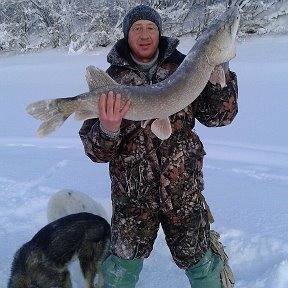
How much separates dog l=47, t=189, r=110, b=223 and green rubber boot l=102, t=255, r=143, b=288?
30.2 inches

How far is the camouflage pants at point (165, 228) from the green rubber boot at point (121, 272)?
0.15ft

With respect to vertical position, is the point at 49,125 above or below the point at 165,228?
above

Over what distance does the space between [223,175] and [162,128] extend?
9.87 ft

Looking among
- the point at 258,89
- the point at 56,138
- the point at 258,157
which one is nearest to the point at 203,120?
the point at 258,157

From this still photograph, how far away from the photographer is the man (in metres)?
2.17

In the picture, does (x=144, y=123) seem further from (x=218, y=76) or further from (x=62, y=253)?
(x=62, y=253)

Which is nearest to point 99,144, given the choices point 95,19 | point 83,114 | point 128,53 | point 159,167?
point 83,114

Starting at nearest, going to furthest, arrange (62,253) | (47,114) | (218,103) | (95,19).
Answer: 1. (47,114)
2. (218,103)
3. (62,253)
4. (95,19)

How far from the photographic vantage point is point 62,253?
106 inches

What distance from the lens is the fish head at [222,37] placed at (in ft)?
6.15

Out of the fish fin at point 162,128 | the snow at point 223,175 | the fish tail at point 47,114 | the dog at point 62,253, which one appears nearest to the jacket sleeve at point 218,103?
the fish fin at point 162,128

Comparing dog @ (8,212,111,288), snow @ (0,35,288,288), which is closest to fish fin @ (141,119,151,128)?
dog @ (8,212,111,288)

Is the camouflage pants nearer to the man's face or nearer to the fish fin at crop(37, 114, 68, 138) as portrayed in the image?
the fish fin at crop(37, 114, 68, 138)

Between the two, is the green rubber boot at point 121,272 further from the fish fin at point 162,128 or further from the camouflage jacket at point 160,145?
the fish fin at point 162,128
